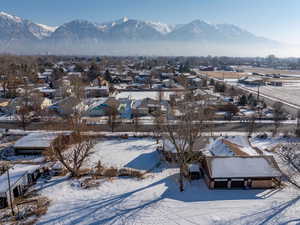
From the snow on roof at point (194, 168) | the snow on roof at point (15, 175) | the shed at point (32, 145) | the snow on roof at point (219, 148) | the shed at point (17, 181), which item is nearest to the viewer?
the shed at point (17, 181)

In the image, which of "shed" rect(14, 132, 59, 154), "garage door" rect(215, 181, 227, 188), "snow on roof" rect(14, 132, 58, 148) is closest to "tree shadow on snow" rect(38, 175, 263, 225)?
"garage door" rect(215, 181, 227, 188)

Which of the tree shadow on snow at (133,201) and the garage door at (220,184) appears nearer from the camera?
the tree shadow on snow at (133,201)

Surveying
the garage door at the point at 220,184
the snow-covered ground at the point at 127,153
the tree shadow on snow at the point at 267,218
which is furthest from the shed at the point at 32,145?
the tree shadow on snow at the point at 267,218

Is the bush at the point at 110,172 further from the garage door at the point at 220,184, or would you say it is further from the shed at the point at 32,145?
the garage door at the point at 220,184

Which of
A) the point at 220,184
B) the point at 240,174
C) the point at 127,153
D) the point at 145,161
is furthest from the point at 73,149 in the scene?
the point at 240,174

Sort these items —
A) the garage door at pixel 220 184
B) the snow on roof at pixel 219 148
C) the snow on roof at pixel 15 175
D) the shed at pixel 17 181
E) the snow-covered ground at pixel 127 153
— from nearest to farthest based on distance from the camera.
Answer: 1. the shed at pixel 17 181
2. the snow on roof at pixel 15 175
3. the garage door at pixel 220 184
4. the snow on roof at pixel 219 148
5. the snow-covered ground at pixel 127 153

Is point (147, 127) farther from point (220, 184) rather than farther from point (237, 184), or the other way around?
point (237, 184)

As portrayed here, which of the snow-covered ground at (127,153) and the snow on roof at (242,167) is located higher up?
the snow on roof at (242,167)

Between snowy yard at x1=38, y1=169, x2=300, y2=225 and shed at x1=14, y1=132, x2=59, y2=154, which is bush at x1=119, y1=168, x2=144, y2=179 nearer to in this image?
snowy yard at x1=38, y1=169, x2=300, y2=225
